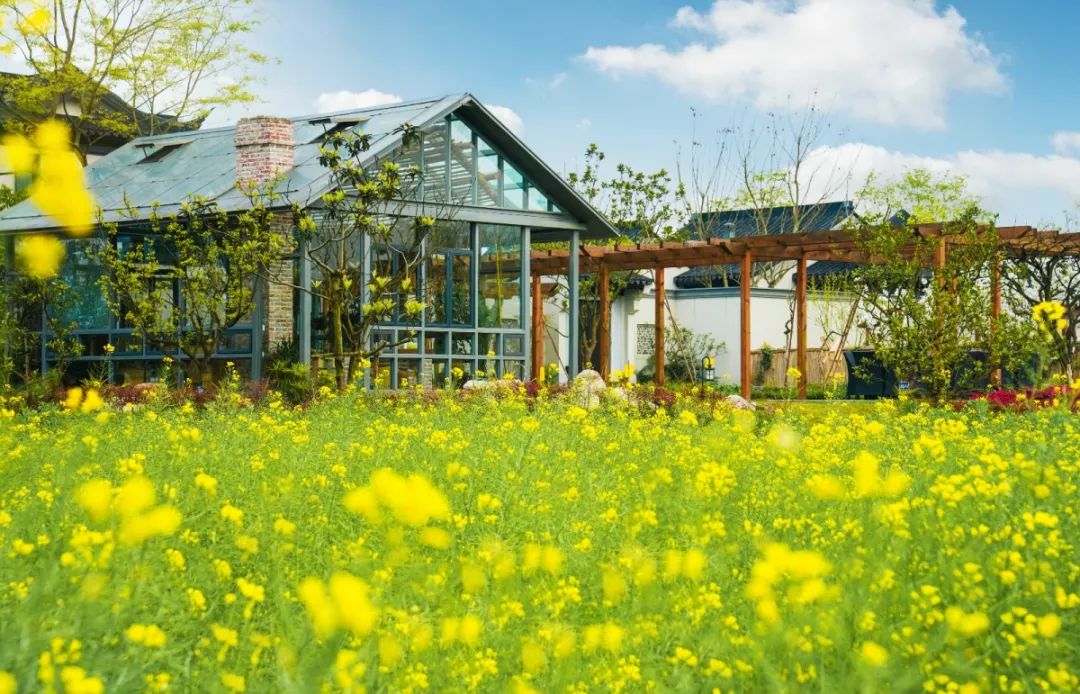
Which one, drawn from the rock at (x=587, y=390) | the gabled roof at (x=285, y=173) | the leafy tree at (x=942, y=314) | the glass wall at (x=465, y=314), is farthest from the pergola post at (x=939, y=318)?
the glass wall at (x=465, y=314)

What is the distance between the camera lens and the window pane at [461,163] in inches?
656

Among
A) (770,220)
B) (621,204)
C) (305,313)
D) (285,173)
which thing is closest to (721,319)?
(621,204)

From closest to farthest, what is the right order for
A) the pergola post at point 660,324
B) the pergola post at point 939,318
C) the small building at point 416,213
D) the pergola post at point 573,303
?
the pergola post at point 939,318, the small building at point 416,213, the pergola post at point 573,303, the pergola post at point 660,324

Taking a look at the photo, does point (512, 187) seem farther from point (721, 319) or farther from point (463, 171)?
point (721, 319)

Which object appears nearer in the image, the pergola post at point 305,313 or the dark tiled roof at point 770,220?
the pergola post at point 305,313

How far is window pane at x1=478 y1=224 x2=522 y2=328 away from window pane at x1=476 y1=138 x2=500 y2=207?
1.37ft

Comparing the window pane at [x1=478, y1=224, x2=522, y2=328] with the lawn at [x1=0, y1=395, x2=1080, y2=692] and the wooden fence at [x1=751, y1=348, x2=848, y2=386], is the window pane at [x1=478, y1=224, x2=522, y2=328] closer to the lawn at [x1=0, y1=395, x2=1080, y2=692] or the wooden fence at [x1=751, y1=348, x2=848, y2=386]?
the wooden fence at [x1=751, y1=348, x2=848, y2=386]

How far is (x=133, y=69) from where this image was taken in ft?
94.4

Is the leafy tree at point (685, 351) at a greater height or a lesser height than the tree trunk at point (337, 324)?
lesser

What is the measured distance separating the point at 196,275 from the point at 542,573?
13.0 metres

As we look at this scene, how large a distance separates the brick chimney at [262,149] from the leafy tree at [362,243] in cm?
84

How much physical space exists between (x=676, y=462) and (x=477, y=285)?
1074cm

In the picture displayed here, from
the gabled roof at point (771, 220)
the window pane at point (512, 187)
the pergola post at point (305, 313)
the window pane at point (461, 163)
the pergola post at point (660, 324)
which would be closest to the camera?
the pergola post at point (305, 313)

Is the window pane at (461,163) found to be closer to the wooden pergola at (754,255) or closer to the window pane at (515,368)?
the wooden pergola at (754,255)
